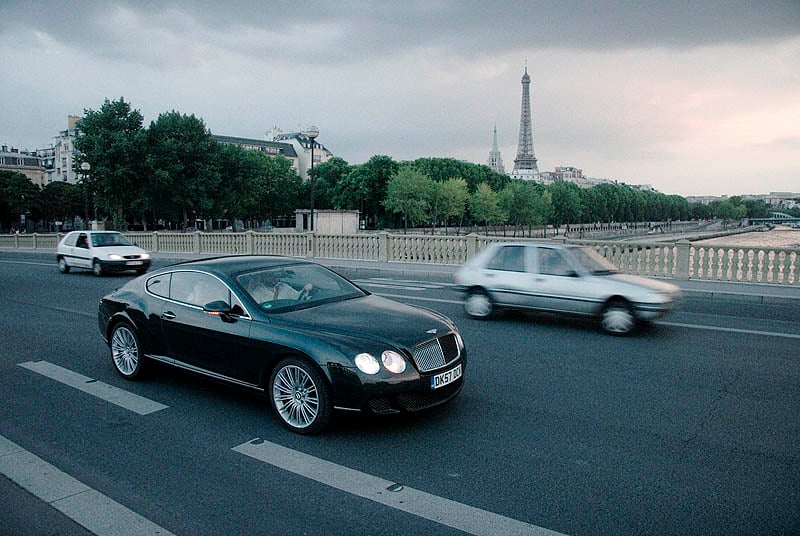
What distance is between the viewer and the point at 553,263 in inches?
400

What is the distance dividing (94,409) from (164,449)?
153cm

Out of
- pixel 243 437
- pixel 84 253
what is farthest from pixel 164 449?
pixel 84 253

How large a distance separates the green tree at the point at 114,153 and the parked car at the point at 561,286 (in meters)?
45.3

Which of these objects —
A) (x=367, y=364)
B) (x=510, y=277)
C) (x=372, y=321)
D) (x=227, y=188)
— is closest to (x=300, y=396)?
(x=367, y=364)

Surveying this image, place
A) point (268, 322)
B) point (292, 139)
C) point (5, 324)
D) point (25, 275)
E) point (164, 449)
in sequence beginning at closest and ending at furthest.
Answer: point (164, 449) < point (268, 322) < point (5, 324) < point (25, 275) < point (292, 139)

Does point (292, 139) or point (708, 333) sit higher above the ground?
point (292, 139)

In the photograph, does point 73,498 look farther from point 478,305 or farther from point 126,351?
point 478,305

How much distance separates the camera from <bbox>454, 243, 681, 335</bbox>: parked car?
30.5ft

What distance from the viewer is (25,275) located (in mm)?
21031

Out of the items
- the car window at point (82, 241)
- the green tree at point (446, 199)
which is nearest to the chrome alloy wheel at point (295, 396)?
the car window at point (82, 241)

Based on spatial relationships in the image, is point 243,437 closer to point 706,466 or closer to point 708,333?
point 706,466

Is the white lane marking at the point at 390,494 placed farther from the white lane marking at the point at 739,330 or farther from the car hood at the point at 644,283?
the white lane marking at the point at 739,330

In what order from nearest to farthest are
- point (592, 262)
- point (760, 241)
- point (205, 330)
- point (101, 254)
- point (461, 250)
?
point (205, 330) < point (592, 262) < point (101, 254) < point (461, 250) < point (760, 241)

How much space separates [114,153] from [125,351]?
156 ft
